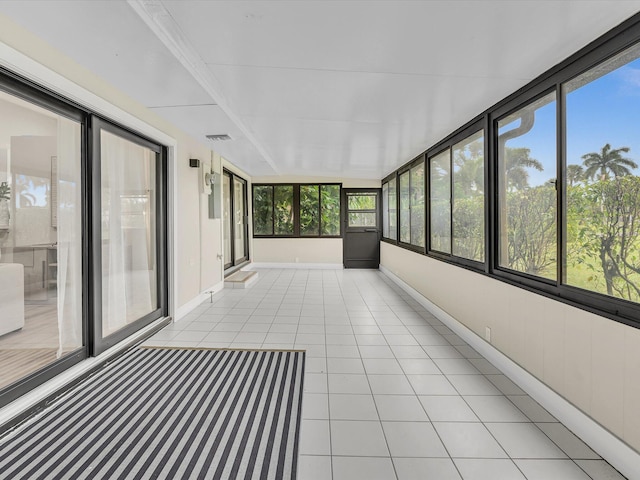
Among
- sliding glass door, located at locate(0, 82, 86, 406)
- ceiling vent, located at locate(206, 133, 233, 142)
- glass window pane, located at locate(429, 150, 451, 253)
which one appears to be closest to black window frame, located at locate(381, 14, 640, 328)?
glass window pane, located at locate(429, 150, 451, 253)

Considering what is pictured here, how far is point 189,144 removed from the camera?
4707 millimetres

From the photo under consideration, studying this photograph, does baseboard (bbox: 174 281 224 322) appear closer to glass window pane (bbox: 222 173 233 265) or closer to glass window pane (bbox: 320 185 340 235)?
glass window pane (bbox: 222 173 233 265)

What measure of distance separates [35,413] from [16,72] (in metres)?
2.10

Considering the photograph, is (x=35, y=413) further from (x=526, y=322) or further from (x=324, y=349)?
(x=526, y=322)

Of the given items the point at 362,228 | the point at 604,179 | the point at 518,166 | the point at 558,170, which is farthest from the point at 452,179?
the point at 362,228

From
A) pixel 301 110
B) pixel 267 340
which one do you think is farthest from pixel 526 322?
pixel 301 110

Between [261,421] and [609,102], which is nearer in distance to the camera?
[609,102]

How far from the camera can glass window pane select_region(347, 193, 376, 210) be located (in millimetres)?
8945

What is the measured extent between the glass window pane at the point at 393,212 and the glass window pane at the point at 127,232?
16.0 feet

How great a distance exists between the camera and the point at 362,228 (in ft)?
29.3

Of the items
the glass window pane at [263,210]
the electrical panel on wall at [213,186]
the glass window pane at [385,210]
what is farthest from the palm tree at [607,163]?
the glass window pane at [263,210]

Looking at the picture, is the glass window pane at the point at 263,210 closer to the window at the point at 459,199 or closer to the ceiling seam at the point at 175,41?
the window at the point at 459,199

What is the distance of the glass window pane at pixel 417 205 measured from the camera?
5.49 metres

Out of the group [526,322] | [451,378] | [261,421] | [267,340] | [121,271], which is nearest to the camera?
[261,421]
